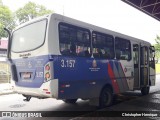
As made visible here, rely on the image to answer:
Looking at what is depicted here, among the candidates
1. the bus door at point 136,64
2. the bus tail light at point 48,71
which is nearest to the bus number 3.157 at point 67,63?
the bus tail light at point 48,71

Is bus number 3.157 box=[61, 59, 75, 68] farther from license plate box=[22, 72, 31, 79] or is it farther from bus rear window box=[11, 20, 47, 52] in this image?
license plate box=[22, 72, 31, 79]

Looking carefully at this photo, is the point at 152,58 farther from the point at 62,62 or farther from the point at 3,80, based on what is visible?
the point at 3,80

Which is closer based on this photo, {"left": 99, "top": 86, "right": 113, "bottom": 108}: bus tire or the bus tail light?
the bus tail light

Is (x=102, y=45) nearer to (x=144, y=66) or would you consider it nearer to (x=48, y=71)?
(x=48, y=71)

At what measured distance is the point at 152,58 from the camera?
13781 mm

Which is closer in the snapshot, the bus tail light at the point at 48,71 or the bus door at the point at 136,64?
the bus tail light at the point at 48,71

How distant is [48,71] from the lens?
270 inches

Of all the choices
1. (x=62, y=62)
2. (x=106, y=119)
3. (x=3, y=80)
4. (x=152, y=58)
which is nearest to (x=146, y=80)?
(x=152, y=58)

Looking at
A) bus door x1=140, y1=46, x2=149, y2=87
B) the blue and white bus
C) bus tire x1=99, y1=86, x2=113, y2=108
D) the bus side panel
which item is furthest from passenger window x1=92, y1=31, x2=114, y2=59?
bus door x1=140, y1=46, x2=149, y2=87

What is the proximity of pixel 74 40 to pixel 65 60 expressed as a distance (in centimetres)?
81

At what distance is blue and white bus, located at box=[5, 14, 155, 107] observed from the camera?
22.9 feet

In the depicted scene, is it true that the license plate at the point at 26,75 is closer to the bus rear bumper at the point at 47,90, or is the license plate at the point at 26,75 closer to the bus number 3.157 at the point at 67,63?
the bus rear bumper at the point at 47,90

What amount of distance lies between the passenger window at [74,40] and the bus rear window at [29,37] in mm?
611

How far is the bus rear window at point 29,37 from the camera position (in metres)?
7.32
